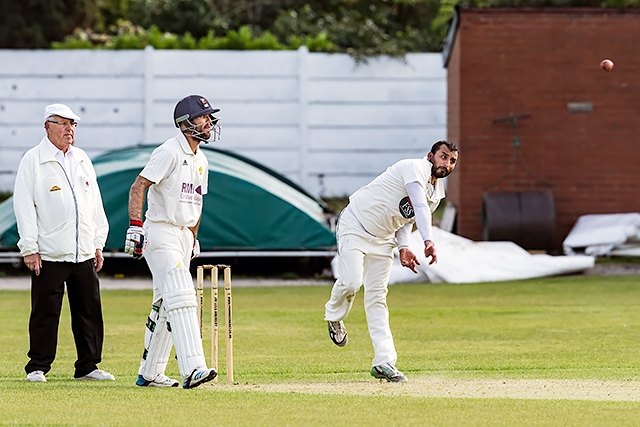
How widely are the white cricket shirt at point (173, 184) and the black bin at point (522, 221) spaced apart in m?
10.1

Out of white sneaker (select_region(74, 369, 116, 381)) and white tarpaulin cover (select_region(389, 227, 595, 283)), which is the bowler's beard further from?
white tarpaulin cover (select_region(389, 227, 595, 283))

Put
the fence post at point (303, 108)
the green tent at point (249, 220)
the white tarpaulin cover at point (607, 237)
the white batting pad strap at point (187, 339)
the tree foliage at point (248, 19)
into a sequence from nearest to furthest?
the white batting pad strap at point (187, 339)
the green tent at point (249, 220)
the white tarpaulin cover at point (607, 237)
the fence post at point (303, 108)
the tree foliage at point (248, 19)

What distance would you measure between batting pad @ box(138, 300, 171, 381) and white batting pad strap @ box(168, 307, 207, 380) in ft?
0.83

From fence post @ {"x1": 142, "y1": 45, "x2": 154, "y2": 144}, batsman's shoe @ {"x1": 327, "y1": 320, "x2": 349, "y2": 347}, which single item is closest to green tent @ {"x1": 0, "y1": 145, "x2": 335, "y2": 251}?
fence post @ {"x1": 142, "y1": 45, "x2": 154, "y2": 144}

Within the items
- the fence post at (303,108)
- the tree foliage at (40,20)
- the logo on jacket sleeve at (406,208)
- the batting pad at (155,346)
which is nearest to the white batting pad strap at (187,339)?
the batting pad at (155,346)

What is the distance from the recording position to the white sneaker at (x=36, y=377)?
26.8 ft

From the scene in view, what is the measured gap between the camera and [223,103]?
21.3 meters

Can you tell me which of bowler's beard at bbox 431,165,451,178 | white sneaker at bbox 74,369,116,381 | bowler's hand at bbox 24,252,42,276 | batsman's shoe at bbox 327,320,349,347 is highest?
bowler's beard at bbox 431,165,451,178

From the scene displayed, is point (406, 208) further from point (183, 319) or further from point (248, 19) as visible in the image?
point (248, 19)

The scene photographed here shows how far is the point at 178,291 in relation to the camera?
763 centimetres

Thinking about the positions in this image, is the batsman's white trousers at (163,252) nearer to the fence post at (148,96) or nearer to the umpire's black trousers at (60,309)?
the umpire's black trousers at (60,309)

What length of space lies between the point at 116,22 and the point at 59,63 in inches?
405

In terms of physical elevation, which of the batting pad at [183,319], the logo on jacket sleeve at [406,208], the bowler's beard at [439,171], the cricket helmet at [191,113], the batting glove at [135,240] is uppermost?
the cricket helmet at [191,113]

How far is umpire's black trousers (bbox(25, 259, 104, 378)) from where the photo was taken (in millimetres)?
8273
